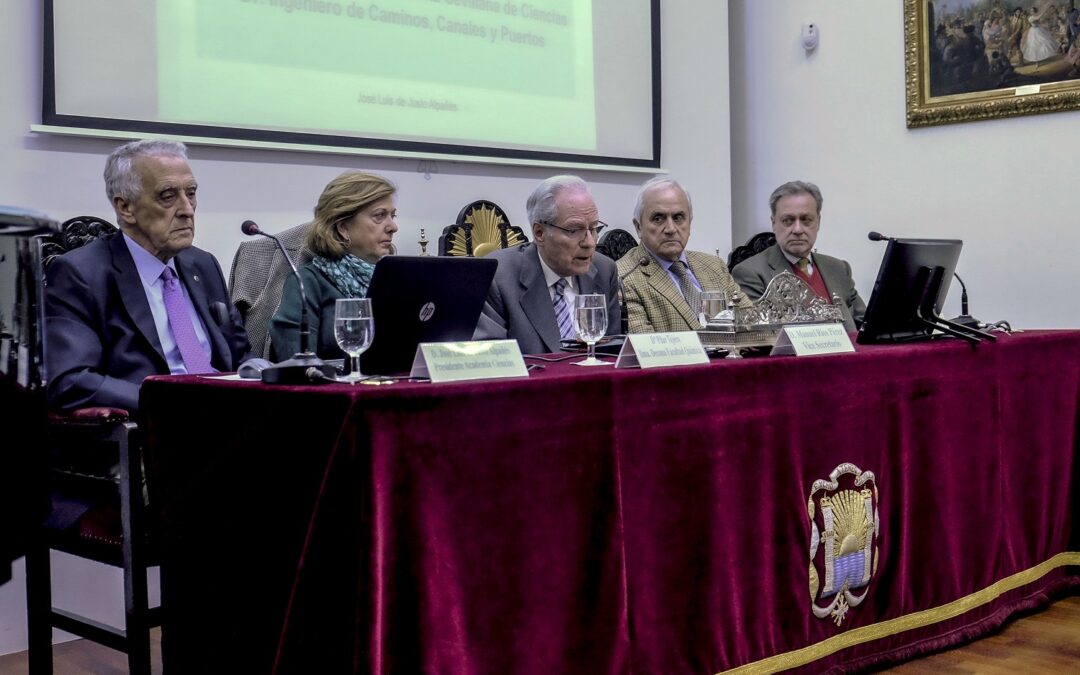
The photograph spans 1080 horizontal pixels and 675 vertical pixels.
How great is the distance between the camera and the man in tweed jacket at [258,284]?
10.4ft

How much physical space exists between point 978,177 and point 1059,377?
194 cm

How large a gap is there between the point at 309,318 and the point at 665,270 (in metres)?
1.25

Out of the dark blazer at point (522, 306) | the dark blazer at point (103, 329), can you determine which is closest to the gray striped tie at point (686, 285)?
the dark blazer at point (522, 306)

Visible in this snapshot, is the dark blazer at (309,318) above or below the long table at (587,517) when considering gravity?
above

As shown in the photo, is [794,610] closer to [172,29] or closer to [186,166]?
[186,166]

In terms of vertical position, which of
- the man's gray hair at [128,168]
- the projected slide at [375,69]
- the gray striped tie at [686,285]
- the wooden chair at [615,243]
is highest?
the projected slide at [375,69]

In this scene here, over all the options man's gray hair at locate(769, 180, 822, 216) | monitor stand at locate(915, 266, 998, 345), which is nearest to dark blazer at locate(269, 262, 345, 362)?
monitor stand at locate(915, 266, 998, 345)

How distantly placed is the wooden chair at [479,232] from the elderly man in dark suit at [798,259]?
90 cm

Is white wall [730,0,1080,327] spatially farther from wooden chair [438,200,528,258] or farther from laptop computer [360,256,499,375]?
laptop computer [360,256,499,375]

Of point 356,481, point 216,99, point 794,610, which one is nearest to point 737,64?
point 216,99

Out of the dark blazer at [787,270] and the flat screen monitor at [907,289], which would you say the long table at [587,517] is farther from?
the dark blazer at [787,270]

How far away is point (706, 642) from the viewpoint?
197cm

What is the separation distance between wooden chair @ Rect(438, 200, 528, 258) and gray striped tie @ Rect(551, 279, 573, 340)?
89 centimetres

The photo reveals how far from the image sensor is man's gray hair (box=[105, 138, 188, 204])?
255cm
